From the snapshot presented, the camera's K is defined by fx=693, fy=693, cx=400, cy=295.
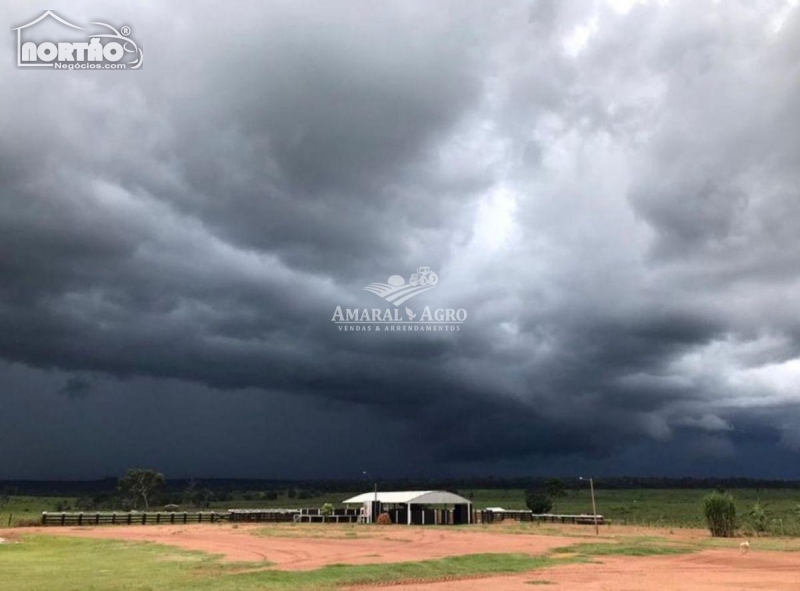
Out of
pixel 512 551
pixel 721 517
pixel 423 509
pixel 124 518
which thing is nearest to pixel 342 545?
pixel 512 551

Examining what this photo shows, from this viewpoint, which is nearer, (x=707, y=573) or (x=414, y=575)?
(x=414, y=575)

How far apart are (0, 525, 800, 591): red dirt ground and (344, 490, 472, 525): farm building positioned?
55.1 ft

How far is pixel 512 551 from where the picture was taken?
36938 millimetres

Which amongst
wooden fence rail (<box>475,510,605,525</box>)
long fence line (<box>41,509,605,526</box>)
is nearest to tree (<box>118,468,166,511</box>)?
long fence line (<box>41,509,605,526</box>)

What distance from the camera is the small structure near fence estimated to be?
63.6 metres

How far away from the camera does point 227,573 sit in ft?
84.4

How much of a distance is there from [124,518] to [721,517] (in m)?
54.4

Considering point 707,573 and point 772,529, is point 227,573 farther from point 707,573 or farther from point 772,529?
point 772,529

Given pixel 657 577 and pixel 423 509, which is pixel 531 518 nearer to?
pixel 423 509

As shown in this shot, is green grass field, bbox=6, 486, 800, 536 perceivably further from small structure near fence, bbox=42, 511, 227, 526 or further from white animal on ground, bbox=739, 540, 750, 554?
white animal on ground, bbox=739, 540, 750, 554

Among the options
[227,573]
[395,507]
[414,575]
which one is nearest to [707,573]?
[414,575]

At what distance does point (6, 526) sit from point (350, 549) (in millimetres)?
38716

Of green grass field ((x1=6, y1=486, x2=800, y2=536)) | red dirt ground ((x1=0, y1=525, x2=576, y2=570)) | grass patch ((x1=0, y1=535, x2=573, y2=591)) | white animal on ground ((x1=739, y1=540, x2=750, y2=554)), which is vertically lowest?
green grass field ((x1=6, y1=486, x2=800, y2=536))

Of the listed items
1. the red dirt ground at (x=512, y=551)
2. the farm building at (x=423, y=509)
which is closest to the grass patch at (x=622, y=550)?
the red dirt ground at (x=512, y=551)
